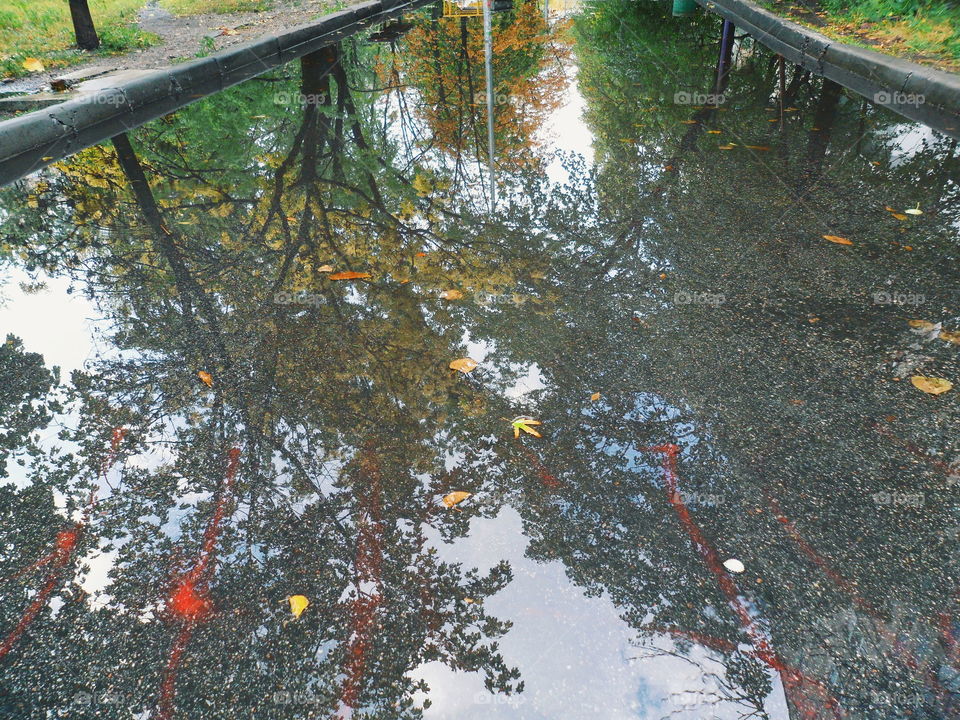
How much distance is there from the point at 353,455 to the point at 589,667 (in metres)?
1.40

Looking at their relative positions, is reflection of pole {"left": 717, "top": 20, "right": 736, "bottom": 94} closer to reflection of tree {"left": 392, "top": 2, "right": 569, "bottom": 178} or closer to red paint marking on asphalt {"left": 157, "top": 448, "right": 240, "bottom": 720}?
reflection of tree {"left": 392, "top": 2, "right": 569, "bottom": 178}

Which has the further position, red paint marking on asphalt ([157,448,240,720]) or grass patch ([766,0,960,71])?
grass patch ([766,0,960,71])

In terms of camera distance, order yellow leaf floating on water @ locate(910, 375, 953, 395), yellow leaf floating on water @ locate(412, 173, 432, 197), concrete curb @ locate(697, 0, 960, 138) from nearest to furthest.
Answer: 1. yellow leaf floating on water @ locate(910, 375, 953, 395)
2. yellow leaf floating on water @ locate(412, 173, 432, 197)
3. concrete curb @ locate(697, 0, 960, 138)

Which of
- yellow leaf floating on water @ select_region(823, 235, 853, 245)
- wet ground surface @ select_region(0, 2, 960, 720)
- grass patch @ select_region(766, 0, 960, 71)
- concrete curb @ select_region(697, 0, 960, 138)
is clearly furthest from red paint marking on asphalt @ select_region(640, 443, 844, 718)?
grass patch @ select_region(766, 0, 960, 71)

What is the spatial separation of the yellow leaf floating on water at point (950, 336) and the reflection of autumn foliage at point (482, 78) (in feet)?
13.5

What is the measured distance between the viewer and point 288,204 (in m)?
→ 5.66

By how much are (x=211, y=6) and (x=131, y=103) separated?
827cm

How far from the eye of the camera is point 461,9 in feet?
58.4

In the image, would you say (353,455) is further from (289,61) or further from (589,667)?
(289,61)

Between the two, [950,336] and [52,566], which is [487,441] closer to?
[52,566]

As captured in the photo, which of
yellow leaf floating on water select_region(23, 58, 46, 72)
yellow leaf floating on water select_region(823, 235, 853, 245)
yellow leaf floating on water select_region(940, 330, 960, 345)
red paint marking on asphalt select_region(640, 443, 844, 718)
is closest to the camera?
red paint marking on asphalt select_region(640, 443, 844, 718)

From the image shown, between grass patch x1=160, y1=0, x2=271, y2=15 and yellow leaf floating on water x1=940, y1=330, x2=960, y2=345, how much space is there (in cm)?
1495

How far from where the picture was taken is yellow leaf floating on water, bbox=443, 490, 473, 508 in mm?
2781

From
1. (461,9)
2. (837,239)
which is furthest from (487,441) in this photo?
(461,9)
